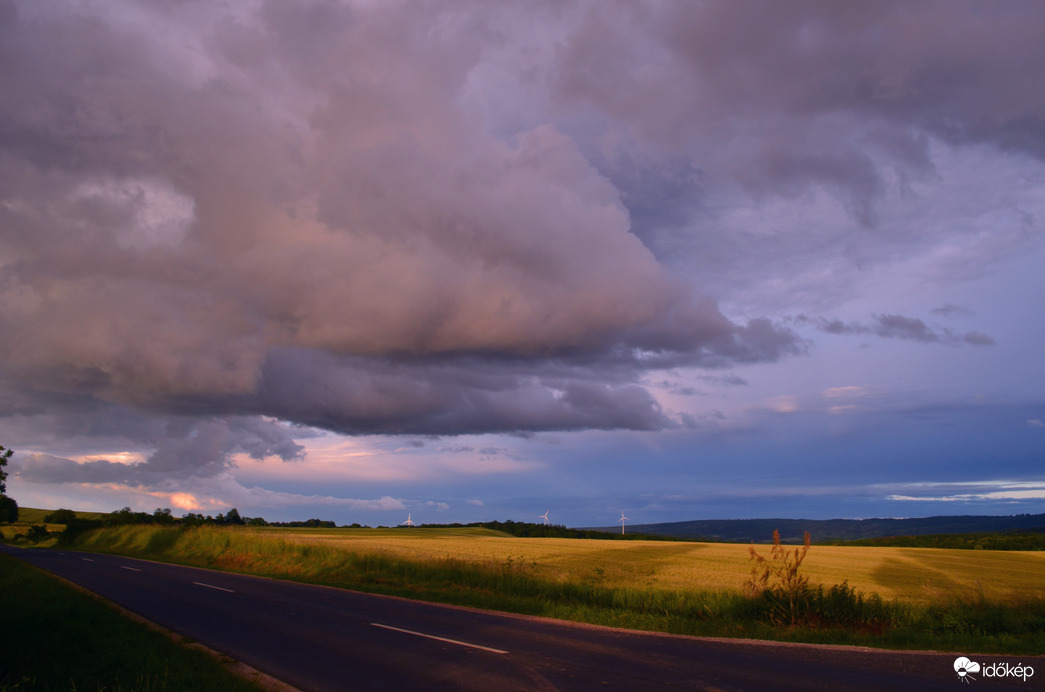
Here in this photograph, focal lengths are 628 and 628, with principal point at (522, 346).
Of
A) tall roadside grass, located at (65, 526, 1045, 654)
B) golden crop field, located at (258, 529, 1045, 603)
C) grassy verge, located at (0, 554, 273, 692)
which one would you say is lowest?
golden crop field, located at (258, 529, 1045, 603)

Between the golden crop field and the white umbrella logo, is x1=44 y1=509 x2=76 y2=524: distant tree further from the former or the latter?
the white umbrella logo

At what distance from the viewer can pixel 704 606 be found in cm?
1741

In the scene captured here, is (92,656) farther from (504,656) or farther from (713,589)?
(713,589)

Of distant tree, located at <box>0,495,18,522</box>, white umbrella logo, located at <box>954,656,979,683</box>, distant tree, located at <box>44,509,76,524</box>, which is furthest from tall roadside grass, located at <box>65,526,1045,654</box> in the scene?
distant tree, located at <box>0,495,18,522</box>

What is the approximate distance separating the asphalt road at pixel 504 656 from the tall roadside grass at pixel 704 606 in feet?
4.80

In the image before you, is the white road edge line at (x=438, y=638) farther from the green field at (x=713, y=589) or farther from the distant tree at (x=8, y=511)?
the distant tree at (x=8, y=511)

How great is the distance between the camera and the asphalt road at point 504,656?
953 cm

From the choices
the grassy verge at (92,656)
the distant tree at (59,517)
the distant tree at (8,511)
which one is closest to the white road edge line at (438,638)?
the grassy verge at (92,656)

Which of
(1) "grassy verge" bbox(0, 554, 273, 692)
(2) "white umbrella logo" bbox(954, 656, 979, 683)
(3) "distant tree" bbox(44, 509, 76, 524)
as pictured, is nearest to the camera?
(1) "grassy verge" bbox(0, 554, 273, 692)

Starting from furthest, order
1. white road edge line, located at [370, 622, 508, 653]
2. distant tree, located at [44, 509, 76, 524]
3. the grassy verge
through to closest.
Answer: distant tree, located at [44, 509, 76, 524] < white road edge line, located at [370, 622, 508, 653] < the grassy verge

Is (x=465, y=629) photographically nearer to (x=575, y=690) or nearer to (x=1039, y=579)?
(x=575, y=690)

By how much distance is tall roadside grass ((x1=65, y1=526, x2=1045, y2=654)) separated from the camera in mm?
14031

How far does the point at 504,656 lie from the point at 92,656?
6.89 meters

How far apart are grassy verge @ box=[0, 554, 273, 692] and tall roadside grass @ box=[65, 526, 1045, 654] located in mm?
8912
